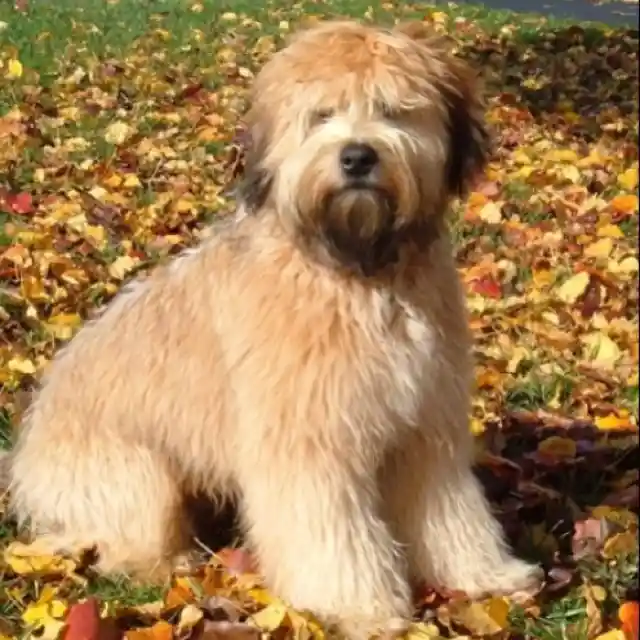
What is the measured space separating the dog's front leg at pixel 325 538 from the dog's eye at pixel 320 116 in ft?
2.94

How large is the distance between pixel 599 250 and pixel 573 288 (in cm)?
64

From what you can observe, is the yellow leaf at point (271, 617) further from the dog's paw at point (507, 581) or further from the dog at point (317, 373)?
the dog's paw at point (507, 581)

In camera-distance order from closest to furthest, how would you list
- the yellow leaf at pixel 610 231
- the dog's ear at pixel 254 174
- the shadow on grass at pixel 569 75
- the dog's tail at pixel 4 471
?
the dog's ear at pixel 254 174 → the dog's tail at pixel 4 471 → the yellow leaf at pixel 610 231 → the shadow on grass at pixel 569 75

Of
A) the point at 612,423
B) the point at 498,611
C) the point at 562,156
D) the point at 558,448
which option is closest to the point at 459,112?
the point at 498,611

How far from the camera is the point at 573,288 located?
593cm

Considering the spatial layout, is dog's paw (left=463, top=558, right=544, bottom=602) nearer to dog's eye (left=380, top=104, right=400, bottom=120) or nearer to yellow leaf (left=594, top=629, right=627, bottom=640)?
yellow leaf (left=594, top=629, right=627, bottom=640)

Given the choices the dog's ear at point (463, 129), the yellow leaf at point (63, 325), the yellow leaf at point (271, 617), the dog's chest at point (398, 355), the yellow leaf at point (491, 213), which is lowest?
the yellow leaf at point (491, 213)

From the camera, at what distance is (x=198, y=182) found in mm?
7168

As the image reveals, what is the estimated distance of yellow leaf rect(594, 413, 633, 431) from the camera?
482cm

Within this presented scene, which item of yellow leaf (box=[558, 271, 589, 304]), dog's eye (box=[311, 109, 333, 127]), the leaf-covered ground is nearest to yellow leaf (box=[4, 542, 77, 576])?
the leaf-covered ground

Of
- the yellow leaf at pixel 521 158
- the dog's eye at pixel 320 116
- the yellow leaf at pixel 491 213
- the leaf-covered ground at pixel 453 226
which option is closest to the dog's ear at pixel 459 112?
the dog's eye at pixel 320 116

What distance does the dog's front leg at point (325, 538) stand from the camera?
3592mm

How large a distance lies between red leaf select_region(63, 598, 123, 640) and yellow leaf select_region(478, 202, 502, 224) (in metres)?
3.88

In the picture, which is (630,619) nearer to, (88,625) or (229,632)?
(229,632)
